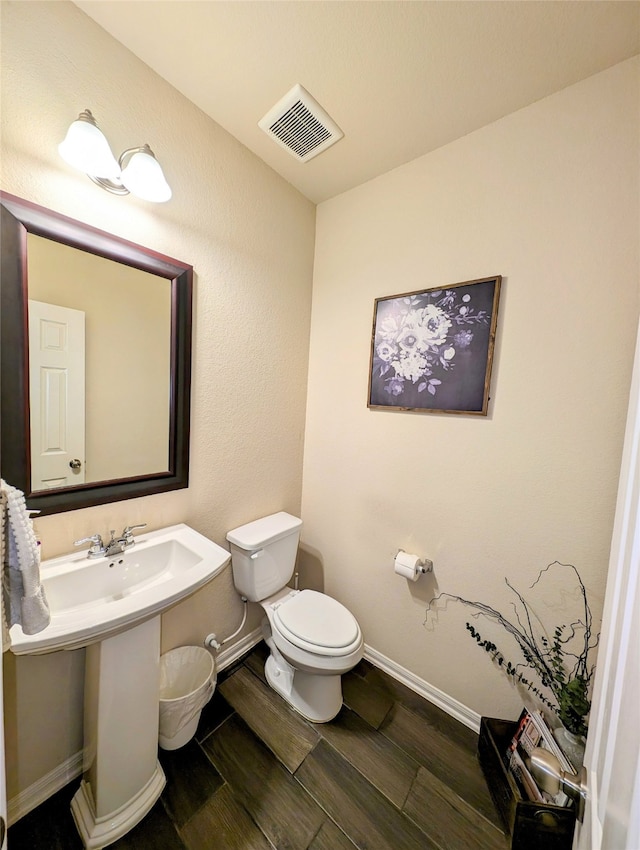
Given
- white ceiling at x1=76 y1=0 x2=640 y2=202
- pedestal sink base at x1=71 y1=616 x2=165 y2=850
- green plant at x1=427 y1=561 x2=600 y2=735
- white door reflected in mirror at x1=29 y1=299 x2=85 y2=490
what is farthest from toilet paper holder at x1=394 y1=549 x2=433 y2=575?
white ceiling at x1=76 y1=0 x2=640 y2=202

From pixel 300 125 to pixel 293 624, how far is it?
2.19 meters

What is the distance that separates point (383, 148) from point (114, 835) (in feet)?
9.21

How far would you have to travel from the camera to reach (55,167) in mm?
955

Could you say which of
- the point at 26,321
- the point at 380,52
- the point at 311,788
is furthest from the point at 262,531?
the point at 380,52

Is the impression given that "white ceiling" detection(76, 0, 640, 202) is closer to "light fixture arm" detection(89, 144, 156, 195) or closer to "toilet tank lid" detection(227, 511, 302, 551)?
"light fixture arm" detection(89, 144, 156, 195)

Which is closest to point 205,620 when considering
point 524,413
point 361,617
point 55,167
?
point 361,617

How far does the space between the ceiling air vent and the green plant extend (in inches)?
79.6

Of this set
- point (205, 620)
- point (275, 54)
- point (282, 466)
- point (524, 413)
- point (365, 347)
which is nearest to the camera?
point (275, 54)

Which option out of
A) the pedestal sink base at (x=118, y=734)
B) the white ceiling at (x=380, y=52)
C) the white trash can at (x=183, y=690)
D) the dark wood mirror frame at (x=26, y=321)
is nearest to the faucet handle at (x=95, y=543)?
the dark wood mirror frame at (x=26, y=321)

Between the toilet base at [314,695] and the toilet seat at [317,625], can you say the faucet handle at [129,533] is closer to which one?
the toilet seat at [317,625]

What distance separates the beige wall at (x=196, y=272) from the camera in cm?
93

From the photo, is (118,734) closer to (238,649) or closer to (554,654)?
(238,649)

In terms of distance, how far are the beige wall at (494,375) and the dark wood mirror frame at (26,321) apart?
0.86 metres

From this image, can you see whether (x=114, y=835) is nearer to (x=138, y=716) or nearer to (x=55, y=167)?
(x=138, y=716)
